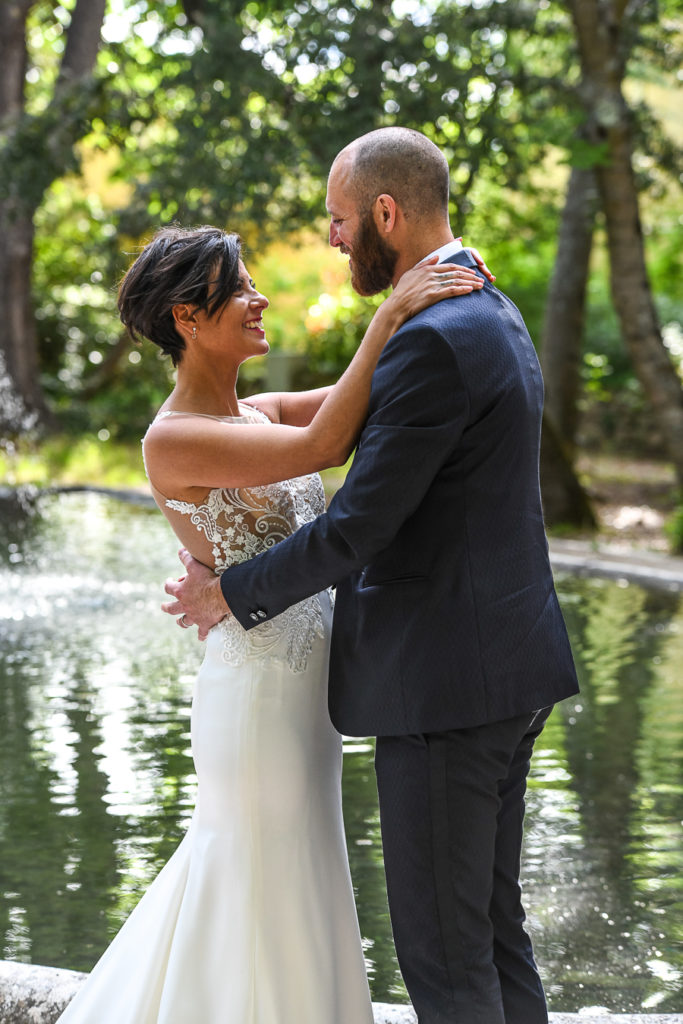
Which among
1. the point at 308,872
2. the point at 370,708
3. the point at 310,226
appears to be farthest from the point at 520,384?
the point at 310,226

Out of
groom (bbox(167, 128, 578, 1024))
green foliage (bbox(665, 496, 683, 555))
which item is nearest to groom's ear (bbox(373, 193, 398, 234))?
groom (bbox(167, 128, 578, 1024))

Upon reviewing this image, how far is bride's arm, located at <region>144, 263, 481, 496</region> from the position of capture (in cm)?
234

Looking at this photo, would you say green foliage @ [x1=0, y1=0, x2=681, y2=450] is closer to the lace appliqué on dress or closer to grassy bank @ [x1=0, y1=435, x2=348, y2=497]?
grassy bank @ [x1=0, y1=435, x2=348, y2=497]

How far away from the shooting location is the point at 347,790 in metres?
4.91

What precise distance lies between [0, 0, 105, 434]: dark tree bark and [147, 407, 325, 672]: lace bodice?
13.4 m

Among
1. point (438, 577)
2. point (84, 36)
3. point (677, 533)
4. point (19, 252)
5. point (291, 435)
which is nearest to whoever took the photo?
point (438, 577)

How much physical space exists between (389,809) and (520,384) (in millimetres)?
846

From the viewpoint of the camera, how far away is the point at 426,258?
2412mm

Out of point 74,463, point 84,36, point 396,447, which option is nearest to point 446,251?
point 396,447

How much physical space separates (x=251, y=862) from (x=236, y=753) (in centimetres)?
23

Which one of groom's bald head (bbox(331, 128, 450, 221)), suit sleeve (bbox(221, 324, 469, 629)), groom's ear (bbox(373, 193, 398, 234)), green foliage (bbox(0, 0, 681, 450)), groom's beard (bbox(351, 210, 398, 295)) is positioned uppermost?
green foliage (bbox(0, 0, 681, 450))

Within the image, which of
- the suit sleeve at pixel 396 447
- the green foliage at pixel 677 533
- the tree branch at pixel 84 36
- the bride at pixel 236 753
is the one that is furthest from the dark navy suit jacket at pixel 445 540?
the tree branch at pixel 84 36

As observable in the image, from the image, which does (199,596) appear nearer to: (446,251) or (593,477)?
(446,251)

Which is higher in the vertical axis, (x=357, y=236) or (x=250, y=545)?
(x=357, y=236)
